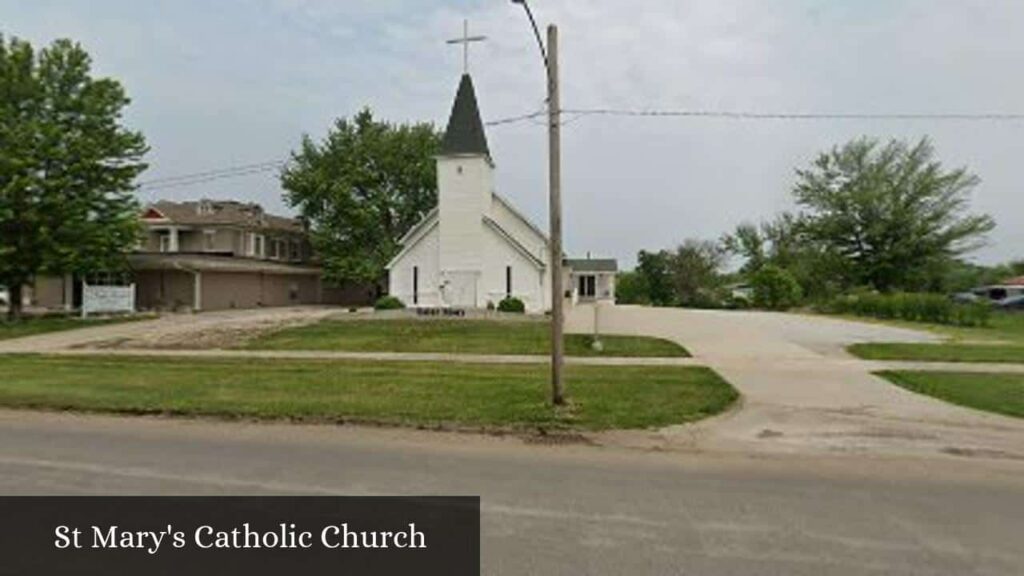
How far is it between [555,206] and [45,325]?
2665 cm

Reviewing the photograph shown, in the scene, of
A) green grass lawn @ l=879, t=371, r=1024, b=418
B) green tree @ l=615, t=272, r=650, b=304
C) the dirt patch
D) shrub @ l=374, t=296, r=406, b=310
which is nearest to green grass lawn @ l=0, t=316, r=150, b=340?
the dirt patch

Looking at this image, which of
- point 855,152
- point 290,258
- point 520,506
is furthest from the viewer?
point 855,152

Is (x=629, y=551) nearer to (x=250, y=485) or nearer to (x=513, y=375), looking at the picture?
(x=250, y=485)

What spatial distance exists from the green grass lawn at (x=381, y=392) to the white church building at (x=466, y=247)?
18.0m

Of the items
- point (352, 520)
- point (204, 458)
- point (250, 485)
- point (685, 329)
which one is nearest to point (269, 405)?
point (204, 458)

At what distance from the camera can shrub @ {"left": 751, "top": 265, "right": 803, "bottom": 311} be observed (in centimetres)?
4944

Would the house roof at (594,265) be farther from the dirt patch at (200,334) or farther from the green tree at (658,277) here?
the dirt patch at (200,334)

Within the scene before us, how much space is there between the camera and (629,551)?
4887 millimetres

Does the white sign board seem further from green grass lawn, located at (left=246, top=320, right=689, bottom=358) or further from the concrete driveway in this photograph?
the concrete driveway

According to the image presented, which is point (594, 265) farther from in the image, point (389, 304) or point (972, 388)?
point (972, 388)

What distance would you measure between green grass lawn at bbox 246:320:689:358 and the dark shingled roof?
36.9 feet

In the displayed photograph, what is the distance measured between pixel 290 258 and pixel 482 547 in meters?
50.1

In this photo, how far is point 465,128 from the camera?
35656mm

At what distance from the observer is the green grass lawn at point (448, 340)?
1973 centimetres
